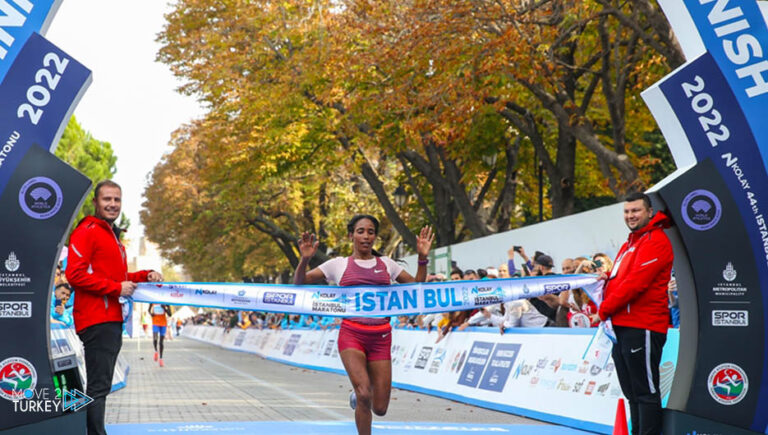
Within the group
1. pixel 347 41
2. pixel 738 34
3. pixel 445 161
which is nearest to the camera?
pixel 738 34

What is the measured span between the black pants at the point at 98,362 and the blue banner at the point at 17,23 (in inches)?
81.5

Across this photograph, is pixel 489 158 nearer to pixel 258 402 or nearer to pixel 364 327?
pixel 258 402

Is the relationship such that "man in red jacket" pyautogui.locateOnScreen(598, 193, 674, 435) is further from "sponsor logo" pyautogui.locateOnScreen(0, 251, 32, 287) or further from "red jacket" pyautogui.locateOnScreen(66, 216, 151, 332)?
"sponsor logo" pyautogui.locateOnScreen(0, 251, 32, 287)

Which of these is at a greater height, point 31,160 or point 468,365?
point 31,160

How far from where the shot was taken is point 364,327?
861 centimetres

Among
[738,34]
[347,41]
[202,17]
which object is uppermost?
[202,17]

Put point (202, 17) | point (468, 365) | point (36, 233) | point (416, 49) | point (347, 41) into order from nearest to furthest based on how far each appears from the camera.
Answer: point (36, 233) < point (468, 365) < point (416, 49) < point (347, 41) < point (202, 17)

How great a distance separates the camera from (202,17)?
3416cm

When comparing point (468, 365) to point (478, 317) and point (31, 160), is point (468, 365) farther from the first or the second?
point (31, 160)

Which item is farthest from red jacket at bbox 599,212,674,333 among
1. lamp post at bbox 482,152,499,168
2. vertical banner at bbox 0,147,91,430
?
lamp post at bbox 482,152,499,168

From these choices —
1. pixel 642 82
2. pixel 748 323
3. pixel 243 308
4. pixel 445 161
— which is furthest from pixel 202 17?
pixel 748 323

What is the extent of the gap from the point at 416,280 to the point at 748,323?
285 centimetres

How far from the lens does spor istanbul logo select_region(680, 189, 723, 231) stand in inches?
329

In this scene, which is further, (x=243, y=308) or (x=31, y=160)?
(x=243, y=308)
